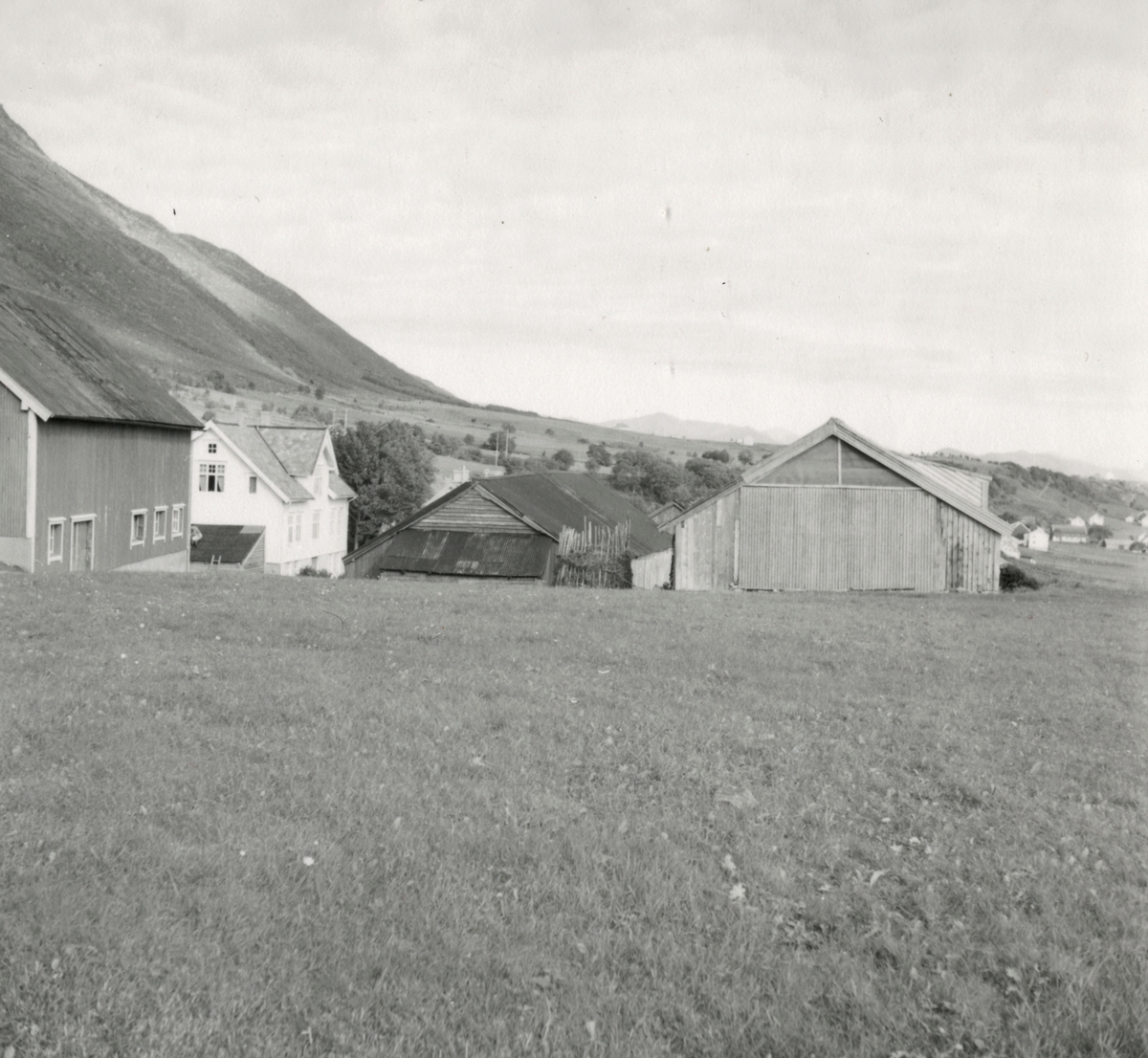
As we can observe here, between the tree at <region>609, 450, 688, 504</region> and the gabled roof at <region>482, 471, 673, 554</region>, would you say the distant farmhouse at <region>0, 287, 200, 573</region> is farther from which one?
the tree at <region>609, 450, 688, 504</region>

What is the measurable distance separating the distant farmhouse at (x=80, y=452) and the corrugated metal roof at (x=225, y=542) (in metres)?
9.57

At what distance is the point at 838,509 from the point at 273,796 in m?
27.3

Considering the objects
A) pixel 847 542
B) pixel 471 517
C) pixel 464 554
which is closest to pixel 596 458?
pixel 471 517

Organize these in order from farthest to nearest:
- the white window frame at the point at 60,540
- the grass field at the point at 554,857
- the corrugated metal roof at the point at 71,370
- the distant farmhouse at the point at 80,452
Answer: the white window frame at the point at 60,540 < the corrugated metal roof at the point at 71,370 < the distant farmhouse at the point at 80,452 < the grass field at the point at 554,857

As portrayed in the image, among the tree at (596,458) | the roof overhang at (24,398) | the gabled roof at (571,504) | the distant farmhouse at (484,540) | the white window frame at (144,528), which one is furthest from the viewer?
the tree at (596,458)

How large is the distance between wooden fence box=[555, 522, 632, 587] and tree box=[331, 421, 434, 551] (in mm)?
26793

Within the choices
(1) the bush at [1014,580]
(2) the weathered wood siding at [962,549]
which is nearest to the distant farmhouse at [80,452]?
(2) the weathered wood siding at [962,549]

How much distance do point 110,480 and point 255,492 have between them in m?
20.2

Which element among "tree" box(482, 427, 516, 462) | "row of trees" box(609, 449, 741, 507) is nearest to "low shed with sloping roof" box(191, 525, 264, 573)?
"row of trees" box(609, 449, 741, 507)

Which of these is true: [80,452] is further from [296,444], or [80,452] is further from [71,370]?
[296,444]

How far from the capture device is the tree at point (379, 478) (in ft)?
216

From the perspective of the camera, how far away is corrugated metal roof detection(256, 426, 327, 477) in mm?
55062

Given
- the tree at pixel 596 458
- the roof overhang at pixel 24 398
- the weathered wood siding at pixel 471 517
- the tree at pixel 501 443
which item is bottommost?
the weathered wood siding at pixel 471 517

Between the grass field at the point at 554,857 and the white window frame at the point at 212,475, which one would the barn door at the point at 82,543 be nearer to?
the grass field at the point at 554,857
